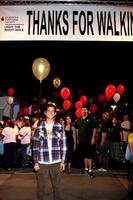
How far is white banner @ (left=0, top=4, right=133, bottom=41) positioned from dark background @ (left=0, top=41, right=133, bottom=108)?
2101 centimetres

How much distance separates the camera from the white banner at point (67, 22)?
892 centimetres

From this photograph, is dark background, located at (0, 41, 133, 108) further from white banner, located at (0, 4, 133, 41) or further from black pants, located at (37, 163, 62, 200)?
black pants, located at (37, 163, 62, 200)

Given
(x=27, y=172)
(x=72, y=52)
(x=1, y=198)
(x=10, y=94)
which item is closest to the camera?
(x=1, y=198)

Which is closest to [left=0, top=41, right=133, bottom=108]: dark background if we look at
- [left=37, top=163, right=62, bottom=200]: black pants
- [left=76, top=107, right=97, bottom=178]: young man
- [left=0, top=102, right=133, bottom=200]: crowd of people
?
[left=0, top=102, right=133, bottom=200]: crowd of people

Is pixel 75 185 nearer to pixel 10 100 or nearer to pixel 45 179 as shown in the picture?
pixel 45 179

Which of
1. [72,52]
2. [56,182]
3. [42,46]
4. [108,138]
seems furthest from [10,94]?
[56,182]

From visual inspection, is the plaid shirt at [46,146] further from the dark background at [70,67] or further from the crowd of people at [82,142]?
the dark background at [70,67]

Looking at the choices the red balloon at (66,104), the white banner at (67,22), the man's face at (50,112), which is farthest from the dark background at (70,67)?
the man's face at (50,112)

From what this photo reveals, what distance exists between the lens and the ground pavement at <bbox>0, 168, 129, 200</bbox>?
1067 cm

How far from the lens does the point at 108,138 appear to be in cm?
1630

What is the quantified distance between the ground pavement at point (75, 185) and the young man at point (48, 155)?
1.93 m

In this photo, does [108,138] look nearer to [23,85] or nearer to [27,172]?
[27,172]

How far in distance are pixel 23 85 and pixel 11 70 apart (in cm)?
359

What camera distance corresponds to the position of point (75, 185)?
12.4m
